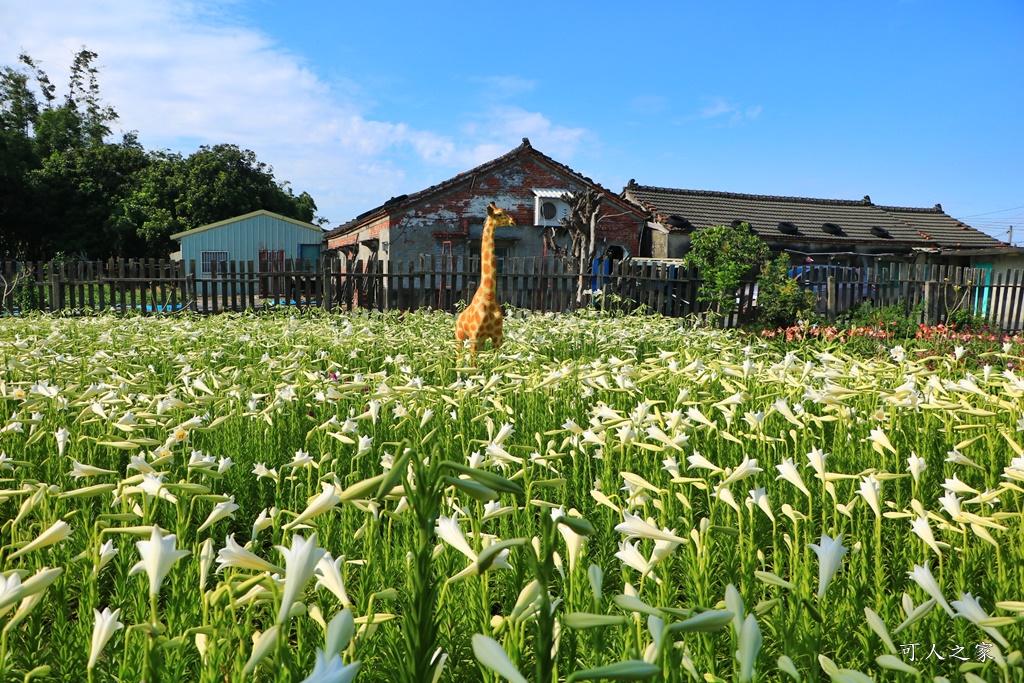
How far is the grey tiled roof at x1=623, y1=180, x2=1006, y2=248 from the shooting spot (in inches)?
981

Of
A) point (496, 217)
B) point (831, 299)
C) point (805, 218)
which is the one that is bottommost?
point (831, 299)

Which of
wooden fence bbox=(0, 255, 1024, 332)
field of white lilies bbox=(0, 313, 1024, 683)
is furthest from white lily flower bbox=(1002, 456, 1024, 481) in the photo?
wooden fence bbox=(0, 255, 1024, 332)

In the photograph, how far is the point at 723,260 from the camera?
12.8 metres

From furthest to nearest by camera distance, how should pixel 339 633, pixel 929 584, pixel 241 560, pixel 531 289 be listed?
pixel 531 289, pixel 929 584, pixel 241 560, pixel 339 633

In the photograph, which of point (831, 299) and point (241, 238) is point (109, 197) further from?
point (831, 299)

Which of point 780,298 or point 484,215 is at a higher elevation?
point 484,215

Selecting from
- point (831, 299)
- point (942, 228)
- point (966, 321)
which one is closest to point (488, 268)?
point (831, 299)

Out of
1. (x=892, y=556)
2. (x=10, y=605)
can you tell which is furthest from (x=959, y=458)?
(x=10, y=605)

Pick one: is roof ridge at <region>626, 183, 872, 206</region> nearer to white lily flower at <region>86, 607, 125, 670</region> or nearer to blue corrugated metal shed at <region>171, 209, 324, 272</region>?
blue corrugated metal shed at <region>171, 209, 324, 272</region>

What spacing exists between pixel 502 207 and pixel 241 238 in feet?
54.4

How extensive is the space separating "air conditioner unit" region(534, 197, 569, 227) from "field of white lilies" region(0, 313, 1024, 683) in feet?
61.8

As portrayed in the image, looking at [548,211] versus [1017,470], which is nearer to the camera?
[1017,470]

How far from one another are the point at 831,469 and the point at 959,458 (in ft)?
2.55

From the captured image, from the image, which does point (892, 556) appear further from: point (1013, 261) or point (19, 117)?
point (19, 117)
